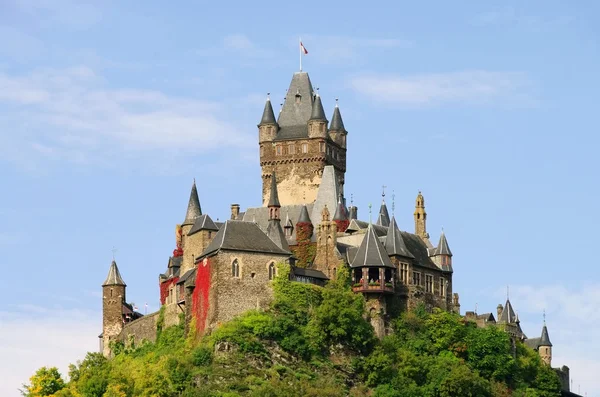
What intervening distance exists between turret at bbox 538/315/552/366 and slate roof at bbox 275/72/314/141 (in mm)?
28921

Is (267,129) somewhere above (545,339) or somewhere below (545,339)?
above

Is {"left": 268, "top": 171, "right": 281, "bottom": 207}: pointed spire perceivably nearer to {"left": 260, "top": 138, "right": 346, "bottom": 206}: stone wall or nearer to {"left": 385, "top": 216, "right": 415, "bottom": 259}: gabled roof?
{"left": 260, "top": 138, "right": 346, "bottom": 206}: stone wall

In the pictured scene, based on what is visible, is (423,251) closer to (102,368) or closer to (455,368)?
(455,368)

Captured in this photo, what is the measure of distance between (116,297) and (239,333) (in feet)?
71.3

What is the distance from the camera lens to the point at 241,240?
5094 inches

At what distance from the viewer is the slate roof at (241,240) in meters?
129

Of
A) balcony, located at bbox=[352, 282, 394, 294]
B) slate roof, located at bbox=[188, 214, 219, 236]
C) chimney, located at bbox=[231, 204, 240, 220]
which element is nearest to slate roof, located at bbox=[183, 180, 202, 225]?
chimney, located at bbox=[231, 204, 240, 220]

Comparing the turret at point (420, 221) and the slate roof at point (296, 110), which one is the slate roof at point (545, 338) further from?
the slate roof at point (296, 110)

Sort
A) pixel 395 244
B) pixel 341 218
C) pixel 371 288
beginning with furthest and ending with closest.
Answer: pixel 341 218 < pixel 395 244 < pixel 371 288

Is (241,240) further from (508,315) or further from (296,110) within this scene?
(508,315)

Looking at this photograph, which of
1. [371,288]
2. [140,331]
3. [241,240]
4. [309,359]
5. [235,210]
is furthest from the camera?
[235,210]

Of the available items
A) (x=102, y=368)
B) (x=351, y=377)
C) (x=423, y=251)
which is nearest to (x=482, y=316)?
(x=423, y=251)

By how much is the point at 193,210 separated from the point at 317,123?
39.9 feet


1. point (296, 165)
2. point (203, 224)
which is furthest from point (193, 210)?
point (296, 165)
